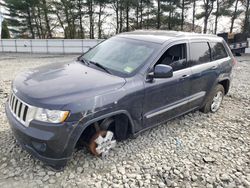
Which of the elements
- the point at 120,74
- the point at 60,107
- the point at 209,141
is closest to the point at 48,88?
the point at 60,107

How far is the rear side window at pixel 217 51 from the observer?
14.0 feet

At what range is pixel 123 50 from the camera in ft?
11.3

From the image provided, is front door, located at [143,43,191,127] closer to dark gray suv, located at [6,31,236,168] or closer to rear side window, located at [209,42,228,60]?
dark gray suv, located at [6,31,236,168]

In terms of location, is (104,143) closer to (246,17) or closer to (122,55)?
(122,55)

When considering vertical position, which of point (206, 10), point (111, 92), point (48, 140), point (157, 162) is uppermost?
point (206, 10)

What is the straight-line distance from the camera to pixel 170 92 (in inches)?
133

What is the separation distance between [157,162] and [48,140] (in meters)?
1.51

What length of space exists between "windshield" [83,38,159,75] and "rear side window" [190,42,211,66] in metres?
0.88

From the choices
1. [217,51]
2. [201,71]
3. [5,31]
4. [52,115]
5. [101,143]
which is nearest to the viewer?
[52,115]

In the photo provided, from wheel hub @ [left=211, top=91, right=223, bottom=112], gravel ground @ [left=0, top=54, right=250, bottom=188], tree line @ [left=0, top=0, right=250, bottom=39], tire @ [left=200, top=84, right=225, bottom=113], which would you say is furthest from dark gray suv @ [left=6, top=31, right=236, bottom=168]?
tree line @ [left=0, top=0, right=250, bottom=39]

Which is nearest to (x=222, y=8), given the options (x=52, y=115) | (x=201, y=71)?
(x=201, y=71)

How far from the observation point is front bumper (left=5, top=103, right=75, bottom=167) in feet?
7.64

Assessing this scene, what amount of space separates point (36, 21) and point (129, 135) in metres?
23.3

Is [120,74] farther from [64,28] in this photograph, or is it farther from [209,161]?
[64,28]
